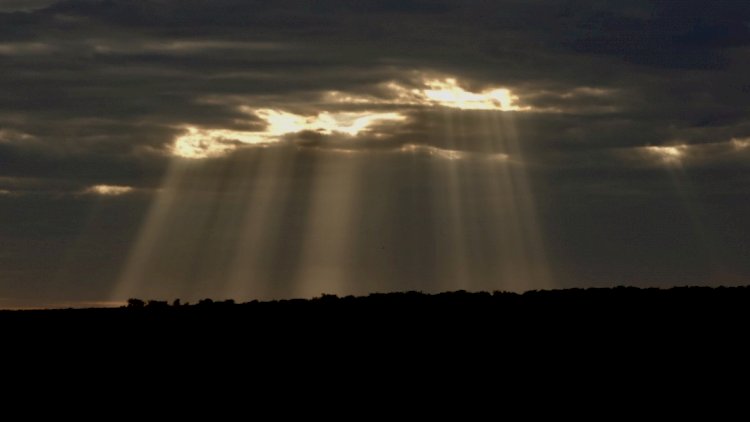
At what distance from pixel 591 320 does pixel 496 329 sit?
11.1 feet

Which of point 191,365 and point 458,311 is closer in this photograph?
point 191,365

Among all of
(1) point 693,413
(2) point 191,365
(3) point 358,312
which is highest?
(3) point 358,312

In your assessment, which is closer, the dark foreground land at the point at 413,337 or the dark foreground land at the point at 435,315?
the dark foreground land at the point at 413,337

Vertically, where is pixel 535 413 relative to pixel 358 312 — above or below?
Result: below

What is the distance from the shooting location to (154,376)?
137 ft

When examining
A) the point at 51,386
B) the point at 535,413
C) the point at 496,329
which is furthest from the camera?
the point at 496,329

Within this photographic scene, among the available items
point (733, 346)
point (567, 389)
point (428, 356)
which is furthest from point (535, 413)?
point (733, 346)

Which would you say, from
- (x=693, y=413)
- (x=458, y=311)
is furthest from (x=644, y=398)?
(x=458, y=311)

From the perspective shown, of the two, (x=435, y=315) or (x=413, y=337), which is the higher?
(x=435, y=315)

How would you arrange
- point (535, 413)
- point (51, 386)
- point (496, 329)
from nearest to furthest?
point (535, 413), point (51, 386), point (496, 329)

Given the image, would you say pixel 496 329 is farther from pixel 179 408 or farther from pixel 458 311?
pixel 179 408

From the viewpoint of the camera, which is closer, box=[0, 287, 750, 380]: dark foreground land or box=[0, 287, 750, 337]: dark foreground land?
box=[0, 287, 750, 380]: dark foreground land

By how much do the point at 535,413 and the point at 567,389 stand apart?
8.36ft

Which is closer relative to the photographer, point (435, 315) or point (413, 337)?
point (413, 337)
